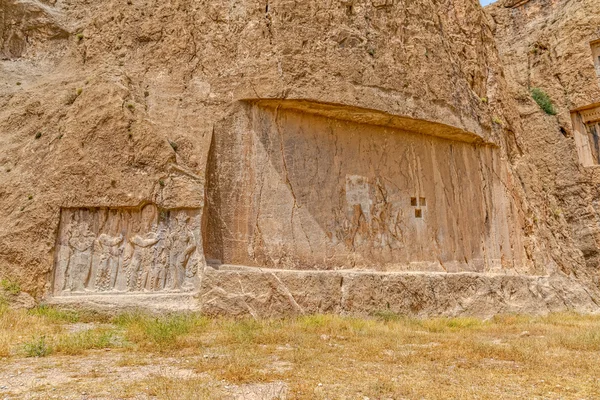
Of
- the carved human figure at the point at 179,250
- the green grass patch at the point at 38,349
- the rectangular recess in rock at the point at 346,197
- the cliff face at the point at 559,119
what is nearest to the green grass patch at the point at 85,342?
the green grass patch at the point at 38,349

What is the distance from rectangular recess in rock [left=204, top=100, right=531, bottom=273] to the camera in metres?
8.76

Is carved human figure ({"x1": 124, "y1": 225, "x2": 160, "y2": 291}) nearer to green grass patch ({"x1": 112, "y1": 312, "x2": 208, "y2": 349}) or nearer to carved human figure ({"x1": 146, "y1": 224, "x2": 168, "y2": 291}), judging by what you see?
carved human figure ({"x1": 146, "y1": 224, "x2": 168, "y2": 291})

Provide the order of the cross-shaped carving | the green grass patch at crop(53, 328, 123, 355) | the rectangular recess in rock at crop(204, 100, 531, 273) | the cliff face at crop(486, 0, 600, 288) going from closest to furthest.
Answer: the green grass patch at crop(53, 328, 123, 355)
the rectangular recess in rock at crop(204, 100, 531, 273)
the cross-shaped carving
the cliff face at crop(486, 0, 600, 288)

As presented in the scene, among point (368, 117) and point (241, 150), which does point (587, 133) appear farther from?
point (241, 150)

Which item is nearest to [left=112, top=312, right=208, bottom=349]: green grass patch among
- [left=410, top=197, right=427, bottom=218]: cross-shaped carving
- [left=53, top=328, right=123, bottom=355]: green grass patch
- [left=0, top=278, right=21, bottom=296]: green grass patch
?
[left=53, top=328, right=123, bottom=355]: green grass patch

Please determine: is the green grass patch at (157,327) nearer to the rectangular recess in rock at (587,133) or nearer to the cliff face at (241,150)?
the cliff face at (241,150)

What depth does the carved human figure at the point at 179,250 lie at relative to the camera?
7980 millimetres

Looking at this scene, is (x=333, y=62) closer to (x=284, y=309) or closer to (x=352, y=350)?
(x=284, y=309)

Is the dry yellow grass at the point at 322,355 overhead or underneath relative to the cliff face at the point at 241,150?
underneath

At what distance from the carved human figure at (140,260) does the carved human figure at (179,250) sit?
0.30 meters

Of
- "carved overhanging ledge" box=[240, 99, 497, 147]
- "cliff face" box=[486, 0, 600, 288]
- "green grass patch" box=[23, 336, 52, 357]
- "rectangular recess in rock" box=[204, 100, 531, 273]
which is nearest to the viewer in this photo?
"green grass patch" box=[23, 336, 52, 357]

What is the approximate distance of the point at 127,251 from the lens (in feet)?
26.4

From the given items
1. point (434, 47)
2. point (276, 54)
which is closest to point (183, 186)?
point (276, 54)

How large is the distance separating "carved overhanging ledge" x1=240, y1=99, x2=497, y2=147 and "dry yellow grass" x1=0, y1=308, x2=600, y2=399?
4.00m
